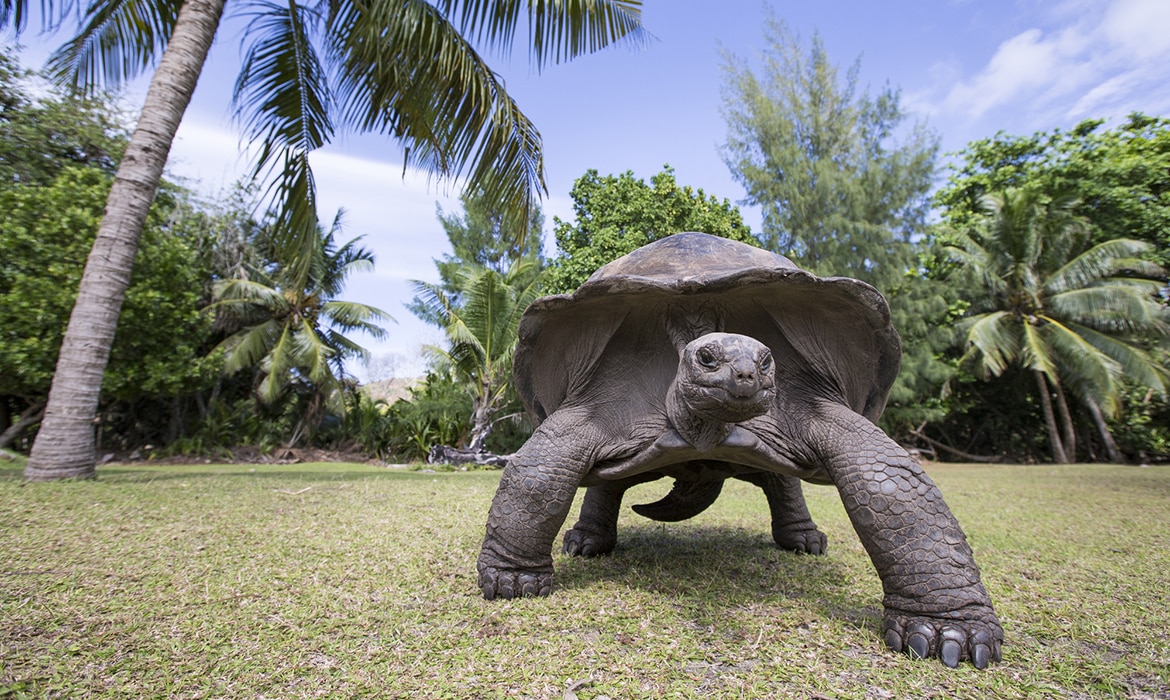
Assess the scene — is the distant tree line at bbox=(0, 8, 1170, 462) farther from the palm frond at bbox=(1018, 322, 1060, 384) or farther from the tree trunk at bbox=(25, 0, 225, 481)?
the tree trunk at bbox=(25, 0, 225, 481)

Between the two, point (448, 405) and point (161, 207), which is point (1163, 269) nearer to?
point (448, 405)

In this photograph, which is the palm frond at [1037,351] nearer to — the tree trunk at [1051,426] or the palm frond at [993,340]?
the palm frond at [993,340]

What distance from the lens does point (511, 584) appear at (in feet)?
6.68

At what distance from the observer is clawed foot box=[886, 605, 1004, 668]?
1.57 meters

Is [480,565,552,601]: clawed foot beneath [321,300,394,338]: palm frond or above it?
beneath

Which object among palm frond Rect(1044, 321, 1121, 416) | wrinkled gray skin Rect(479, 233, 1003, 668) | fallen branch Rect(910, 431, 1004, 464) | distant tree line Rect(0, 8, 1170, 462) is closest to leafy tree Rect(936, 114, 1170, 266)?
distant tree line Rect(0, 8, 1170, 462)

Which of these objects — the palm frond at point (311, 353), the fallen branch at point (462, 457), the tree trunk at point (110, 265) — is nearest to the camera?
the tree trunk at point (110, 265)

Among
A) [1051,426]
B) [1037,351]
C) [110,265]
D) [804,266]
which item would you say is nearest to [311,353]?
[110,265]

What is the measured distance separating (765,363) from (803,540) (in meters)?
1.59

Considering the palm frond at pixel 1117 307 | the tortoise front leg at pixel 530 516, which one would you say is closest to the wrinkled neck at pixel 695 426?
the tortoise front leg at pixel 530 516

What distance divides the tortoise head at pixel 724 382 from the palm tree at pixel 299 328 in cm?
1170

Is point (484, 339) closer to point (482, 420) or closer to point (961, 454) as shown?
point (482, 420)

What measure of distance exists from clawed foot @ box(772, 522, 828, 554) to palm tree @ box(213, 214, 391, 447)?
Answer: 37.0 feet

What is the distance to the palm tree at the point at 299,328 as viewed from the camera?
12680 mm
